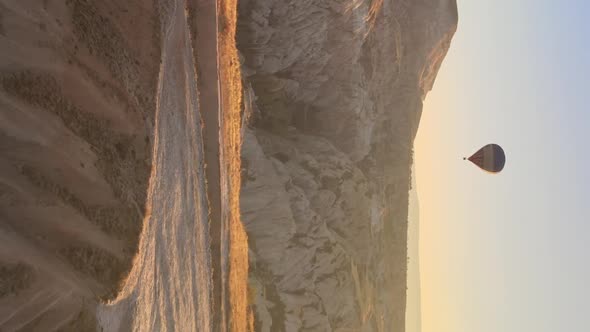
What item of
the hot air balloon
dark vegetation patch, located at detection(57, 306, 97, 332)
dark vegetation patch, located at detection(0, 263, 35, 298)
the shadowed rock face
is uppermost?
the hot air balloon

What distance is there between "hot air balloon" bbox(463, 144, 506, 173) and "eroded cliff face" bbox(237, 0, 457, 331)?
21.3 feet

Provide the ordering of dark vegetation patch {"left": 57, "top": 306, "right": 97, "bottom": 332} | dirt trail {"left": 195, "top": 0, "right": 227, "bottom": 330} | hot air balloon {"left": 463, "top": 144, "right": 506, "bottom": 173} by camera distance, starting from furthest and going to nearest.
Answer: hot air balloon {"left": 463, "top": 144, "right": 506, "bottom": 173} < dirt trail {"left": 195, "top": 0, "right": 227, "bottom": 330} < dark vegetation patch {"left": 57, "top": 306, "right": 97, "bottom": 332}

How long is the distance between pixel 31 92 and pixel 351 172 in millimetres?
16322

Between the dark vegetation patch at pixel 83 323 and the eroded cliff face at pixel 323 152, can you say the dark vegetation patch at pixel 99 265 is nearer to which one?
the dark vegetation patch at pixel 83 323

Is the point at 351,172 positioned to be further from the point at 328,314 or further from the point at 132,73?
the point at 132,73

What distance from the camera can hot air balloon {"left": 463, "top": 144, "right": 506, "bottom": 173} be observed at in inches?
1228

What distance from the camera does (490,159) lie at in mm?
31438

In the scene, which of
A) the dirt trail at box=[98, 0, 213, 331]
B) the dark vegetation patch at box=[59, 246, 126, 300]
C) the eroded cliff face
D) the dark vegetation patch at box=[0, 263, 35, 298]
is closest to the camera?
the dark vegetation patch at box=[0, 263, 35, 298]

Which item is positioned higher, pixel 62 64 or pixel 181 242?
pixel 62 64

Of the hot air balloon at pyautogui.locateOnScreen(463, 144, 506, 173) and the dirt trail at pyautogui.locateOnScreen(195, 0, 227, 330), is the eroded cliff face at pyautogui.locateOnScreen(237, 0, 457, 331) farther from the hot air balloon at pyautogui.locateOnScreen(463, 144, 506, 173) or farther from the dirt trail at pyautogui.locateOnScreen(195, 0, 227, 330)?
the hot air balloon at pyautogui.locateOnScreen(463, 144, 506, 173)

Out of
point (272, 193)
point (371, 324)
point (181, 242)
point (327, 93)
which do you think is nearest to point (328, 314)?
point (371, 324)

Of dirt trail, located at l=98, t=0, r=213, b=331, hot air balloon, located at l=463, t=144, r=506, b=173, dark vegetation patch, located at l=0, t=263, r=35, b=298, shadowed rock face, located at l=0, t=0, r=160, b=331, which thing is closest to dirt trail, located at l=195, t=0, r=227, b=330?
dirt trail, located at l=98, t=0, r=213, b=331

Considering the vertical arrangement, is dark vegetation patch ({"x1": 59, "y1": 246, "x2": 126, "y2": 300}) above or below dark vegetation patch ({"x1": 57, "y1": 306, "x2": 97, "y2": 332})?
above

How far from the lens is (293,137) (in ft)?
74.6
